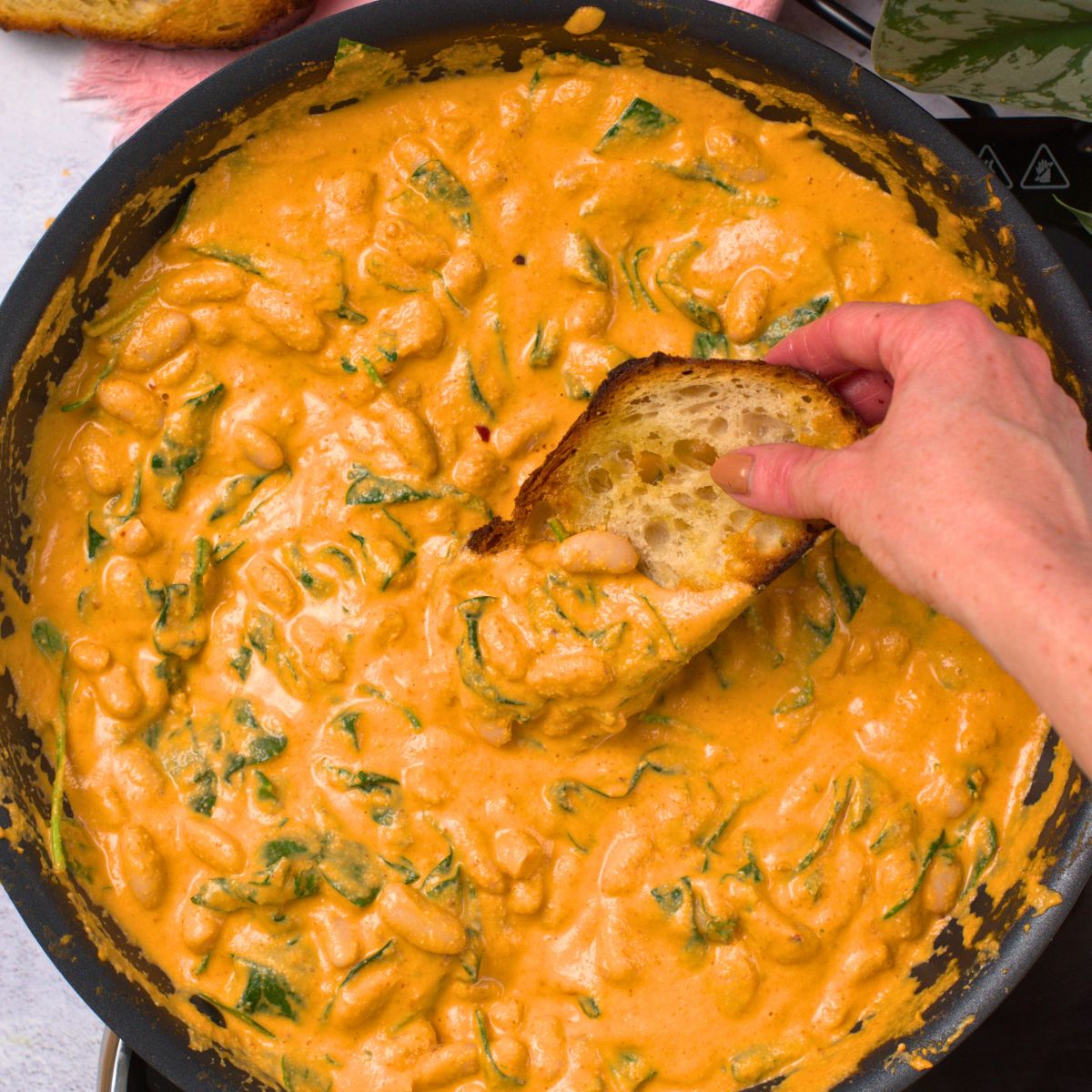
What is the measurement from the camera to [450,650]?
8.80ft

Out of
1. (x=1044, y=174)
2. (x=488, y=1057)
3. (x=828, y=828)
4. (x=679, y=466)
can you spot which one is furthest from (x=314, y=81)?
(x=488, y=1057)

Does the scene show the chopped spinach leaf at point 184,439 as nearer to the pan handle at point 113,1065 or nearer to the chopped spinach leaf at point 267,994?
the chopped spinach leaf at point 267,994

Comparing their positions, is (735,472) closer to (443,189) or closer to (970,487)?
(970,487)

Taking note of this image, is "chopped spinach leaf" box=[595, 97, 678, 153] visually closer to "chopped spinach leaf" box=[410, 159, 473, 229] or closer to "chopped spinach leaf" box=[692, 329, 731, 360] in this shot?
"chopped spinach leaf" box=[410, 159, 473, 229]

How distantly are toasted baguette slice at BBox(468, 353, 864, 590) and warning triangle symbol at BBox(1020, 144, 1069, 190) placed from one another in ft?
2.98

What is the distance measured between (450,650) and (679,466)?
25.9 inches

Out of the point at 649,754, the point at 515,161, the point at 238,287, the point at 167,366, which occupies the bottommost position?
the point at 649,754

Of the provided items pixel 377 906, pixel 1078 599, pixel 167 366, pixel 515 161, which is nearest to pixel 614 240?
pixel 515 161

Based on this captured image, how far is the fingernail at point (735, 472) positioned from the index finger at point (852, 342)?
291mm

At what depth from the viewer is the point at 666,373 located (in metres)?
2.54

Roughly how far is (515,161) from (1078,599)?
5.34 feet

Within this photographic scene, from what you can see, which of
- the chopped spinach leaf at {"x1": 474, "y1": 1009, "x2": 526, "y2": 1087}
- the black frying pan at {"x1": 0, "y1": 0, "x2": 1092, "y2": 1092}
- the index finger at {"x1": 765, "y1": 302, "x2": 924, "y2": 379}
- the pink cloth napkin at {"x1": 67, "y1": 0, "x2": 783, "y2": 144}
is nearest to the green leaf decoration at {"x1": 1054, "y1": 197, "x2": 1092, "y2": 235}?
the black frying pan at {"x1": 0, "y1": 0, "x2": 1092, "y2": 1092}

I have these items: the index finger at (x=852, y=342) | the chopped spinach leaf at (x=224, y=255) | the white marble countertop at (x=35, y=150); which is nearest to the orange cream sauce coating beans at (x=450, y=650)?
the chopped spinach leaf at (x=224, y=255)

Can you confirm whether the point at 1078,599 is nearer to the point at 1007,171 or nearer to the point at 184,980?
the point at 1007,171
